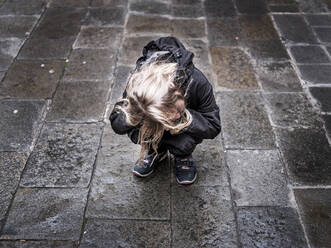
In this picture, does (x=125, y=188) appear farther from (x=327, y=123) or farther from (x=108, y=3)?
(x=108, y=3)

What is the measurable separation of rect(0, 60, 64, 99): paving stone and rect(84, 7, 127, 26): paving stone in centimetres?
92

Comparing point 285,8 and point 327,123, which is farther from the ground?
point 285,8

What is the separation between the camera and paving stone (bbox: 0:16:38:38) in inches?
166

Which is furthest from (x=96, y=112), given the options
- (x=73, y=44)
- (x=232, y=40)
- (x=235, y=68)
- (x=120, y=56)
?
(x=232, y=40)

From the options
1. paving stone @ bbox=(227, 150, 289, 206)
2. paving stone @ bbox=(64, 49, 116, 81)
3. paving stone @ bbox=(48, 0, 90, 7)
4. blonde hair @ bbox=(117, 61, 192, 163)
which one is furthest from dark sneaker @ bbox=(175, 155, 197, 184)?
paving stone @ bbox=(48, 0, 90, 7)

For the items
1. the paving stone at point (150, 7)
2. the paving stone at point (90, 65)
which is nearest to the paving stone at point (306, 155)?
the paving stone at point (90, 65)

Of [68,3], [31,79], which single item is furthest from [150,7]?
[31,79]

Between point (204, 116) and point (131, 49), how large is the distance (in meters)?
2.02

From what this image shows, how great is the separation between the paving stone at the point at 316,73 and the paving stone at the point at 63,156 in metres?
2.17

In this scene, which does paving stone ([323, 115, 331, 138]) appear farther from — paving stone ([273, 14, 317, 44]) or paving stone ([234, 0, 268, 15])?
paving stone ([234, 0, 268, 15])

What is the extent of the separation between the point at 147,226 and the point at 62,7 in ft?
11.4

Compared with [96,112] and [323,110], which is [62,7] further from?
[323,110]

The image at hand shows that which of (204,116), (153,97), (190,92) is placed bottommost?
(204,116)

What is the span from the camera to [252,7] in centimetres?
471
